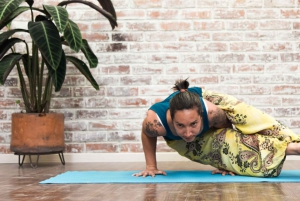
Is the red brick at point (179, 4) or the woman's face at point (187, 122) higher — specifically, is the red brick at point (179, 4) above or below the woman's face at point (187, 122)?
above

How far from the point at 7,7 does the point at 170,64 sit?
1517mm

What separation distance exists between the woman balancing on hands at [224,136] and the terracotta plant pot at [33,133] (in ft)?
3.61

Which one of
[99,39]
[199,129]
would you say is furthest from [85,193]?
[99,39]

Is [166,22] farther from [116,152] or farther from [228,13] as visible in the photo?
[116,152]

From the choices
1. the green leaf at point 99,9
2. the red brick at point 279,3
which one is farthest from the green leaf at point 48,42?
the red brick at point 279,3

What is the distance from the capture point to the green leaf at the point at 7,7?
316 cm

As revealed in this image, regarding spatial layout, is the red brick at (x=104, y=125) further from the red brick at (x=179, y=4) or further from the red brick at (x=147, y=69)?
the red brick at (x=179, y=4)

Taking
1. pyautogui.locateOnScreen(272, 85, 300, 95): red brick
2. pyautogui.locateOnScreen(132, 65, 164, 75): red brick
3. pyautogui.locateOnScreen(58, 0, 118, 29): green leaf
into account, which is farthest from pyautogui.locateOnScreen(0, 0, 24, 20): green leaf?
pyautogui.locateOnScreen(272, 85, 300, 95): red brick

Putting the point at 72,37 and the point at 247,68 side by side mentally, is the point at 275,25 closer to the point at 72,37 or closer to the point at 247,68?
the point at 247,68

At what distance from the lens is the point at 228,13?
13.8 feet

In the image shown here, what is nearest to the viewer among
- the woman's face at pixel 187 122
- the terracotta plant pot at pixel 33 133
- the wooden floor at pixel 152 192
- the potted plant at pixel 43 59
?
the wooden floor at pixel 152 192

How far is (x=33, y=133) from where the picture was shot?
362 centimetres

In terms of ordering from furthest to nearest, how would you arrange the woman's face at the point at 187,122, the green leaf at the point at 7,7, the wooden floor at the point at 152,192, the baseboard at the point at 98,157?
the baseboard at the point at 98,157
the green leaf at the point at 7,7
the woman's face at the point at 187,122
the wooden floor at the point at 152,192

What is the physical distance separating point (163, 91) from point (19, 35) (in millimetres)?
1350
